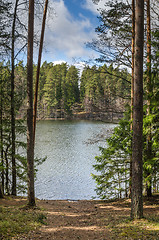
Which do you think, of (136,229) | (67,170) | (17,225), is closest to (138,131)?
(136,229)

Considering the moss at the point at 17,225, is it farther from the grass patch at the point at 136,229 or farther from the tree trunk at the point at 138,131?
the tree trunk at the point at 138,131

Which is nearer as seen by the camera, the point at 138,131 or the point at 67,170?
the point at 138,131

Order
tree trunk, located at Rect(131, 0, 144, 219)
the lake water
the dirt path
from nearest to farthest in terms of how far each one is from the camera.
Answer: the dirt path, tree trunk, located at Rect(131, 0, 144, 219), the lake water

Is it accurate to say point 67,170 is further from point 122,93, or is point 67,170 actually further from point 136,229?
point 136,229

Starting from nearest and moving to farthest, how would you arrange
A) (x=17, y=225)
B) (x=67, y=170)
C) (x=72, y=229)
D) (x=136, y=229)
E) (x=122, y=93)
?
1. (x=136, y=229)
2. (x=17, y=225)
3. (x=72, y=229)
4. (x=122, y=93)
5. (x=67, y=170)

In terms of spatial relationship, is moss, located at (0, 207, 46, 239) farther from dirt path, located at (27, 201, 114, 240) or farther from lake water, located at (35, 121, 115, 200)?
lake water, located at (35, 121, 115, 200)

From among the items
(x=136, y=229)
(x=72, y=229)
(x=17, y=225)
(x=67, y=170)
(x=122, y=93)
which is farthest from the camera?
(x=67, y=170)

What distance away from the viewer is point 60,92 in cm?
6531

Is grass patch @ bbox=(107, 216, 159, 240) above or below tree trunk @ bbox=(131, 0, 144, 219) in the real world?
below

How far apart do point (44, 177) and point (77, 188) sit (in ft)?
9.73

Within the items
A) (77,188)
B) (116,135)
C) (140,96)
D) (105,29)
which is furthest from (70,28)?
(77,188)

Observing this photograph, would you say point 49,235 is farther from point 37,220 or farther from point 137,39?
point 137,39

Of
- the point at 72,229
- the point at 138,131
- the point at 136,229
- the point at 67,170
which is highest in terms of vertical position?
the point at 138,131

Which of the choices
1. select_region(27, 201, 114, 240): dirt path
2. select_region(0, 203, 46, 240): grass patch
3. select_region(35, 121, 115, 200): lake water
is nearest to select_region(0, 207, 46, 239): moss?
select_region(0, 203, 46, 240): grass patch
